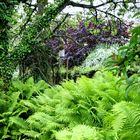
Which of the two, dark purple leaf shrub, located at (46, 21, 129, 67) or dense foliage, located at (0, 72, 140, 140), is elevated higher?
dark purple leaf shrub, located at (46, 21, 129, 67)

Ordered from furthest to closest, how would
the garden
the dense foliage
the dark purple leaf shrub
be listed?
the dark purple leaf shrub
the dense foliage
the garden

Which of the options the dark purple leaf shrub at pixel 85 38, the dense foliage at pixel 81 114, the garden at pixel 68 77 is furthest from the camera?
the dark purple leaf shrub at pixel 85 38

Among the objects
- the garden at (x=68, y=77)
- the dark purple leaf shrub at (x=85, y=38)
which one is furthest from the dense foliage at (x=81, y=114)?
the dark purple leaf shrub at (x=85, y=38)

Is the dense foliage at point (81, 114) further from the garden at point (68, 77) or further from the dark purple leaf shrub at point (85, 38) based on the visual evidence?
the dark purple leaf shrub at point (85, 38)

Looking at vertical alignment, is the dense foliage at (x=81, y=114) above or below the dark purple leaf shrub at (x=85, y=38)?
below

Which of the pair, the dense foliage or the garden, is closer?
the garden

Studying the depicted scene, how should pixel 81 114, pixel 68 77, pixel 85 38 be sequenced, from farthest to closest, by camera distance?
pixel 85 38 → pixel 68 77 → pixel 81 114

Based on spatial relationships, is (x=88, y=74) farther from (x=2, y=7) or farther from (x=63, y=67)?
(x=2, y=7)

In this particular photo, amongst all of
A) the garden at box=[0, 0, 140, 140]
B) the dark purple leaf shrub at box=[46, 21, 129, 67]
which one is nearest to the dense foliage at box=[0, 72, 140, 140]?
the garden at box=[0, 0, 140, 140]

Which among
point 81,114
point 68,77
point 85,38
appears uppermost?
point 85,38

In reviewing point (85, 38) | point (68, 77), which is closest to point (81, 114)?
point (68, 77)

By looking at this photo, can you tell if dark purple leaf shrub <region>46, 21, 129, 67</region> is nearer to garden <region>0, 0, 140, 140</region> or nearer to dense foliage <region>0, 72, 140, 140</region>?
garden <region>0, 0, 140, 140</region>

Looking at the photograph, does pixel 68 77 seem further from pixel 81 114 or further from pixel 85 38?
pixel 81 114

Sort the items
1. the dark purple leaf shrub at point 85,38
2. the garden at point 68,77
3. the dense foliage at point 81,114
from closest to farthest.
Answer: the garden at point 68,77 < the dense foliage at point 81,114 < the dark purple leaf shrub at point 85,38
